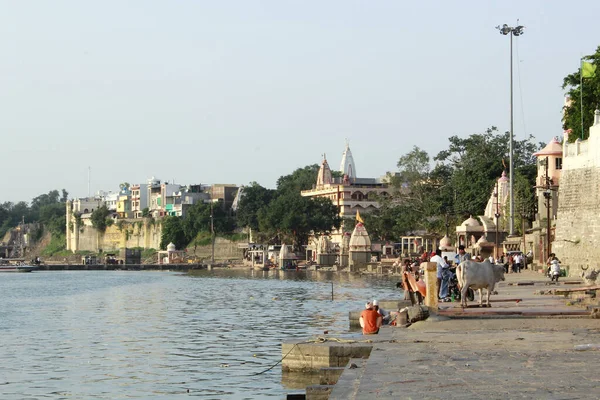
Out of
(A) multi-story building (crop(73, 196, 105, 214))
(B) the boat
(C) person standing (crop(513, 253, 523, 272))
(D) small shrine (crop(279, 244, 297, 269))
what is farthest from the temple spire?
(C) person standing (crop(513, 253, 523, 272))

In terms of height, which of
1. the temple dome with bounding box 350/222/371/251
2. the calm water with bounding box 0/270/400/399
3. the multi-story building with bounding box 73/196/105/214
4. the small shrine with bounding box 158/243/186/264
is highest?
the multi-story building with bounding box 73/196/105/214

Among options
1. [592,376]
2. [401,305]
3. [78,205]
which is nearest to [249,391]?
[592,376]

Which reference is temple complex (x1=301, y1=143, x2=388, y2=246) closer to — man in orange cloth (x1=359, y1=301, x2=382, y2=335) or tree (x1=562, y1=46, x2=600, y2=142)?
tree (x1=562, y1=46, x2=600, y2=142)

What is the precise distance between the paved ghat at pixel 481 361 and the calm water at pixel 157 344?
8.44 feet

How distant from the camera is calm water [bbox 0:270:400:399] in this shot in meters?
18.1

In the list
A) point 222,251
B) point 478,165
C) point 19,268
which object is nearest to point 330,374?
point 478,165

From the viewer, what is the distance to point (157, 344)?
85.1 ft

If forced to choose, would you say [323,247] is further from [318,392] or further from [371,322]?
[318,392]

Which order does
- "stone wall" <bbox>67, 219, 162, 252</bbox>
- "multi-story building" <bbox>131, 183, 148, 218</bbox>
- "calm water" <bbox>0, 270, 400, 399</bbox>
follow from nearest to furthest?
"calm water" <bbox>0, 270, 400, 399</bbox> < "stone wall" <bbox>67, 219, 162, 252</bbox> < "multi-story building" <bbox>131, 183, 148, 218</bbox>

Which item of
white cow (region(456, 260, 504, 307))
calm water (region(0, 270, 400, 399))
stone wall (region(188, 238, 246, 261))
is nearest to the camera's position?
calm water (region(0, 270, 400, 399))

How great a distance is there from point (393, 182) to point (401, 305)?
6954 cm

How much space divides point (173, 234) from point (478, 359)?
133m

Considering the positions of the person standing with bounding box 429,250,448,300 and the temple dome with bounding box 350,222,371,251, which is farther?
the temple dome with bounding box 350,222,371,251

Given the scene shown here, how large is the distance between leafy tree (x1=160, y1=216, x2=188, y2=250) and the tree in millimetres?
92629
